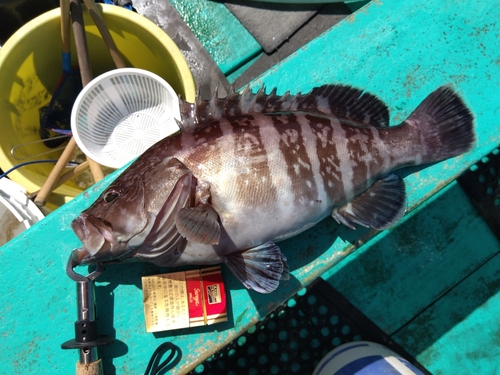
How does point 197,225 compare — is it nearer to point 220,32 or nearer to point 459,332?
point 459,332

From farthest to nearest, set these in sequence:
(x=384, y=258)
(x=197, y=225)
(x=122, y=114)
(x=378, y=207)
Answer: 1. (x=122, y=114)
2. (x=384, y=258)
3. (x=378, y=207)
4. (x=197, y=225)

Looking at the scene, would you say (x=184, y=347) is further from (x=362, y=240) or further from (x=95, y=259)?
(x=362, y=240)

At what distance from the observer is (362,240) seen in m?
1.79

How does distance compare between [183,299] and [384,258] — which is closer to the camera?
[183,299]

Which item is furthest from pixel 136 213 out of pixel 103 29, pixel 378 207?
pixel 103 29

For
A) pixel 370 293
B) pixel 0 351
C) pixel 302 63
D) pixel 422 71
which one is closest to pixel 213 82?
pixel 302 63

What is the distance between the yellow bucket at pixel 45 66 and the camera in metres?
2.17

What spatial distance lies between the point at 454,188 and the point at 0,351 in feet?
8.14

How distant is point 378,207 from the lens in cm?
168

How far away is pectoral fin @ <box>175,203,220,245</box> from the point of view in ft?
4.56

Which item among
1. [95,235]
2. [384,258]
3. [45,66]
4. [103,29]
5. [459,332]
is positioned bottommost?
[459,332]

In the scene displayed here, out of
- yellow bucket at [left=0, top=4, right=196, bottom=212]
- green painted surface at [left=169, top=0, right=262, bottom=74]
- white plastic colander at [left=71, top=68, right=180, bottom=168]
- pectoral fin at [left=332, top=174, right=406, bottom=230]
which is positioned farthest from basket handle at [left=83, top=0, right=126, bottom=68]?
pectoral fin at [left=332, top=174, right=406, bottom=230]

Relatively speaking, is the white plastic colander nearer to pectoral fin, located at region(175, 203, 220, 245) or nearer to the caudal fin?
pectoral fin, located at region(175, 203, 220, 245)

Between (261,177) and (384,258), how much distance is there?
101cm
